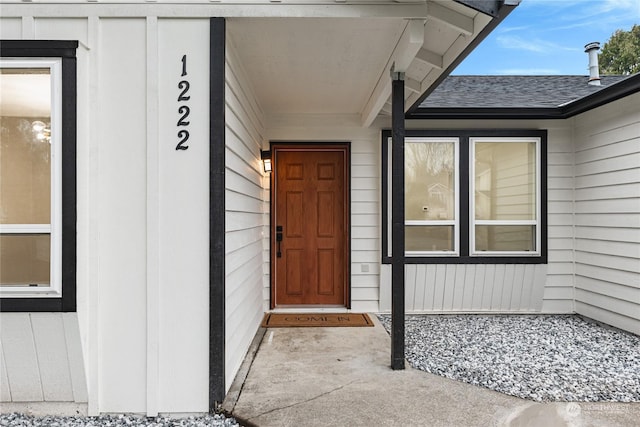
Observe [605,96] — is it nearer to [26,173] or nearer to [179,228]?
[179,228]

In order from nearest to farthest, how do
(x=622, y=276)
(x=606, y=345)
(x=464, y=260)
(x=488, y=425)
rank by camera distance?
(x=488, y=425) → (x=606, y=345) → (x=622, y=276) → (x=464, y=260)

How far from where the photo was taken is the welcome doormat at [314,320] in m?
4.26

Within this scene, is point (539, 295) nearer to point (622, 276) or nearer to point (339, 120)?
point (622, 276)

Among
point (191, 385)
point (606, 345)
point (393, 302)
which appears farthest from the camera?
point (606, 345)

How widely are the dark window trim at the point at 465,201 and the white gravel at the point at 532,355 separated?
69 cm

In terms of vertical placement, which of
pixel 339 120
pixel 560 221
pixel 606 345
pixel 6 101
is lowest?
pixel 606 345

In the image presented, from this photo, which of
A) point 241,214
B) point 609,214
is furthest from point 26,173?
point 609,214

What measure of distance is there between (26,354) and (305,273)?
318 cm

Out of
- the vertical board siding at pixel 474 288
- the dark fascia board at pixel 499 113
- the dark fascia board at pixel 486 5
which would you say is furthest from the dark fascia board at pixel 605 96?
the dark fascia board at pixel 486 5

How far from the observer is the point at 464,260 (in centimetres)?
472

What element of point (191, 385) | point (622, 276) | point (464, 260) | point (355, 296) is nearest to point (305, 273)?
point (355, 296)

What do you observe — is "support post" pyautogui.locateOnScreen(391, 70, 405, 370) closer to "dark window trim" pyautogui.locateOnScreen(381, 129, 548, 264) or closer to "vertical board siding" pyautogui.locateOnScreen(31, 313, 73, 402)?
"dark window trim" pyautogui.locateOnScreen(381, 129, 548, 264)

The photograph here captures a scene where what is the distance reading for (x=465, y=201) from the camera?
4.74m

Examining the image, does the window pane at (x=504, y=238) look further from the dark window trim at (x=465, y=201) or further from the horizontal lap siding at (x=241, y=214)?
the horizontal lap siding at (x=241, y=214)
